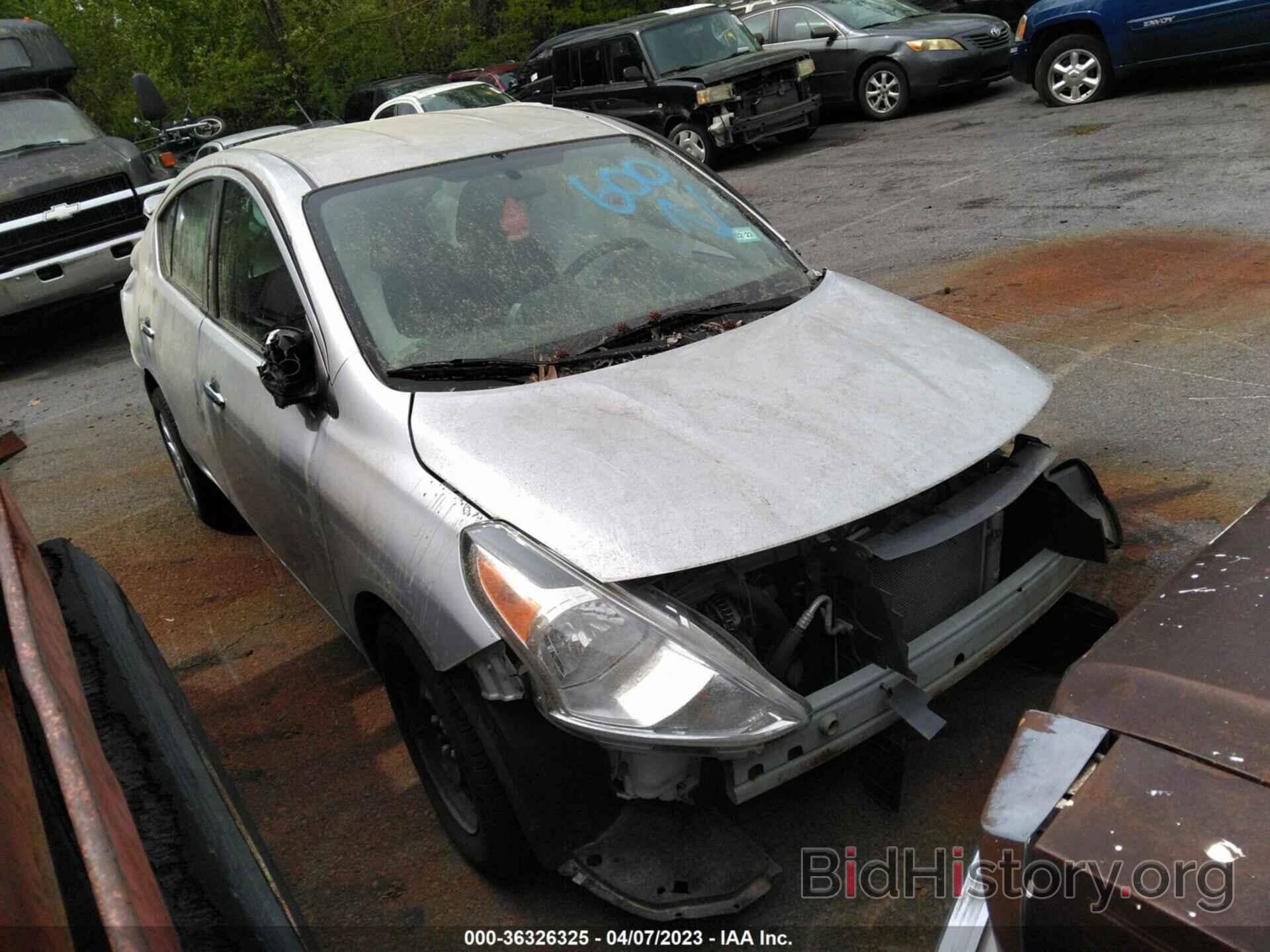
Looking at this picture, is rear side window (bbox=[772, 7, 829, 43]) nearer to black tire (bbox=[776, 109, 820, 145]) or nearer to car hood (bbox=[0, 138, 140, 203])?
black tire (bbox=[776, 109, 820, 145])

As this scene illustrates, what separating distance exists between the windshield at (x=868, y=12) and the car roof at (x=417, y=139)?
10.6 meters

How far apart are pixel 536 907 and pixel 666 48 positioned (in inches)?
473

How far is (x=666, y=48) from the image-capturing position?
12930mm

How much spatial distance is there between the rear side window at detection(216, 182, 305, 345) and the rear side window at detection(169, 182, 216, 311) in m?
0.17

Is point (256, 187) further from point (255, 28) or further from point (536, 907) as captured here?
point (255, 28)

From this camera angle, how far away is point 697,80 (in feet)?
40.5

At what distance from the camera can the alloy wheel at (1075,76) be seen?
11039 mm

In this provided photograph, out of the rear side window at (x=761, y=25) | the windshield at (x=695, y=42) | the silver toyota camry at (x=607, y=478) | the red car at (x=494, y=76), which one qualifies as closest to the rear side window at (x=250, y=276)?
the silver toyota camry at (x=607, y=478)

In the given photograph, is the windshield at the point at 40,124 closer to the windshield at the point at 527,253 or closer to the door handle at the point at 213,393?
the door handle at the point at 213,393

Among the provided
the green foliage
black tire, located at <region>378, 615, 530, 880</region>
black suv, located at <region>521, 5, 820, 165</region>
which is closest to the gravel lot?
black tire, located at <region>378, 615, 530, 880</region>

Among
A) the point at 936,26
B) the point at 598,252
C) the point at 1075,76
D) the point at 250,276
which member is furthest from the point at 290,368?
the point at 936,26

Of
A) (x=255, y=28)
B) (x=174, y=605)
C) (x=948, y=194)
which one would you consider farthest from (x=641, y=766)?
(x=255, y=28)

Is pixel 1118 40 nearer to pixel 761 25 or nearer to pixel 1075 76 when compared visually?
pixel 1075 76

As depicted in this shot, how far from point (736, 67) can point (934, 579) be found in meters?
10.9
